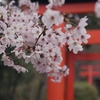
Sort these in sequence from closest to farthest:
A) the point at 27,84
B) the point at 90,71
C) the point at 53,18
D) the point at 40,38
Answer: the point at 53,18 < the point at 40,38 < the point at 27,84 < the point at 90,71

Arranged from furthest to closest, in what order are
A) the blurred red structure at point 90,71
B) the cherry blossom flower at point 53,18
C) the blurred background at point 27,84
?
the blurred red structure at point 90,71
the blurred background at point 27,84
the cherry blossom flower at point 53,18

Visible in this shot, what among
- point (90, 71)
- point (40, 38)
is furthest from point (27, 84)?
point (40, 38)

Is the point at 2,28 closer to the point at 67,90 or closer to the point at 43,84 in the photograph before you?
the point at 67,90

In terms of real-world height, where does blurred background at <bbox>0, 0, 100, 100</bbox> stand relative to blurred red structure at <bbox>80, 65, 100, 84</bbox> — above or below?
below

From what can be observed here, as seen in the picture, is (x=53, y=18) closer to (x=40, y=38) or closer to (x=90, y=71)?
(x=40, y=38)

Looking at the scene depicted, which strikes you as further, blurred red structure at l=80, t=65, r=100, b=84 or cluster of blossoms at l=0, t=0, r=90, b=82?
blurred red structure at l=80, t=65, r=100, b=84

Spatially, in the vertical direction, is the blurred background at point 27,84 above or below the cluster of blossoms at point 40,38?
above

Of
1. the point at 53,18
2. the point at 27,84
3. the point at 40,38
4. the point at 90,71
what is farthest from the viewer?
the point at 90,71

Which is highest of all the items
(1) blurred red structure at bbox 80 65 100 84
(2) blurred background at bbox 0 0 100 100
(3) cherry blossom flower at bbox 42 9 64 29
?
(1) blurred red structure at bbox 80 65 100 84

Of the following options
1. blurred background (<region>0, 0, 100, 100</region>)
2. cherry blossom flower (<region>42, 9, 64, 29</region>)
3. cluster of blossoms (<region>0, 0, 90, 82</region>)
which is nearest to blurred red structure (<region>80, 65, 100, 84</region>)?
blurred background (<region>0, 0, 100, 100</region>)

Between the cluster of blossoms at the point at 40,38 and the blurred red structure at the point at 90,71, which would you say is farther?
the blurred red structure at the point at 90,71

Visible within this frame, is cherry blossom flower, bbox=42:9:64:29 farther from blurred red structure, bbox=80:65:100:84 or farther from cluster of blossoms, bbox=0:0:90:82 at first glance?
blurred red structure, bbox=80:65:100:84

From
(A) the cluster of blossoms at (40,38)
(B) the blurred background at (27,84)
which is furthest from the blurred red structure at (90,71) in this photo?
(A) the cluster of blossoms at (40,38)

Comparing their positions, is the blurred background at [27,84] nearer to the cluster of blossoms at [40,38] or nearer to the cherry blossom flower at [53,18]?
the cluster of blossoms at [40,38]
